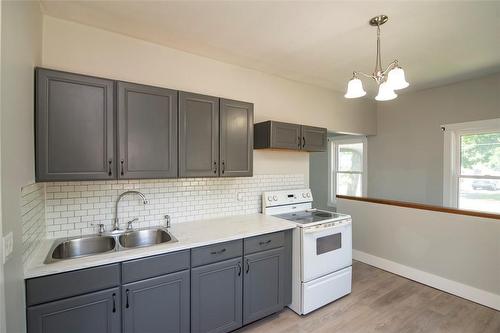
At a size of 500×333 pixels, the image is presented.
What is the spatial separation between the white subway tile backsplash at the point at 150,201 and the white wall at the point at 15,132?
0.51 meters

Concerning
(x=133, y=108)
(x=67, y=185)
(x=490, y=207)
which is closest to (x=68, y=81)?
(x=133, y=108)

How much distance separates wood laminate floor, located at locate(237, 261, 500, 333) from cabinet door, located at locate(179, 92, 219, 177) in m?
1.55

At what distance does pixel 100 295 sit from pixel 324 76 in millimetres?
3334

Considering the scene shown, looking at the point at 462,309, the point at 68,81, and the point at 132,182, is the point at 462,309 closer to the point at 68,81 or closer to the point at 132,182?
the point at 132,182

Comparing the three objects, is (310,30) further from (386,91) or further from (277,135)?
(277,135)

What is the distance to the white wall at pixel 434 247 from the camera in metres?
2.63

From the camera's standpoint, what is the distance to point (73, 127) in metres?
1.74

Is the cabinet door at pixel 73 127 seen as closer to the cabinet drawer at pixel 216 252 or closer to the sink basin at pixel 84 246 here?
the sink basin at pixel 84 246

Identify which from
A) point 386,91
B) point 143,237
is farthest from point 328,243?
point 143,237

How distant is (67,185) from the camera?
199cm

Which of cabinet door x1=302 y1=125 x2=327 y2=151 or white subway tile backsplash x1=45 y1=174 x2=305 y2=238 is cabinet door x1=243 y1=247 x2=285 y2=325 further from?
cabinet door x1=302 y1=125 x2=327 y2=151

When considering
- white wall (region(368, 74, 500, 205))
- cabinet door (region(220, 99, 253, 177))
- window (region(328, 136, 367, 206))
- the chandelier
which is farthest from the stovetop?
window (region(328, 136, 367, 206))

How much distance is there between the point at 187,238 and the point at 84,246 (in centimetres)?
85

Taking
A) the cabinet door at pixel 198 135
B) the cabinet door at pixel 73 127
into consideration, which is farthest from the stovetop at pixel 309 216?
the cabinet door at pixel 73 127
